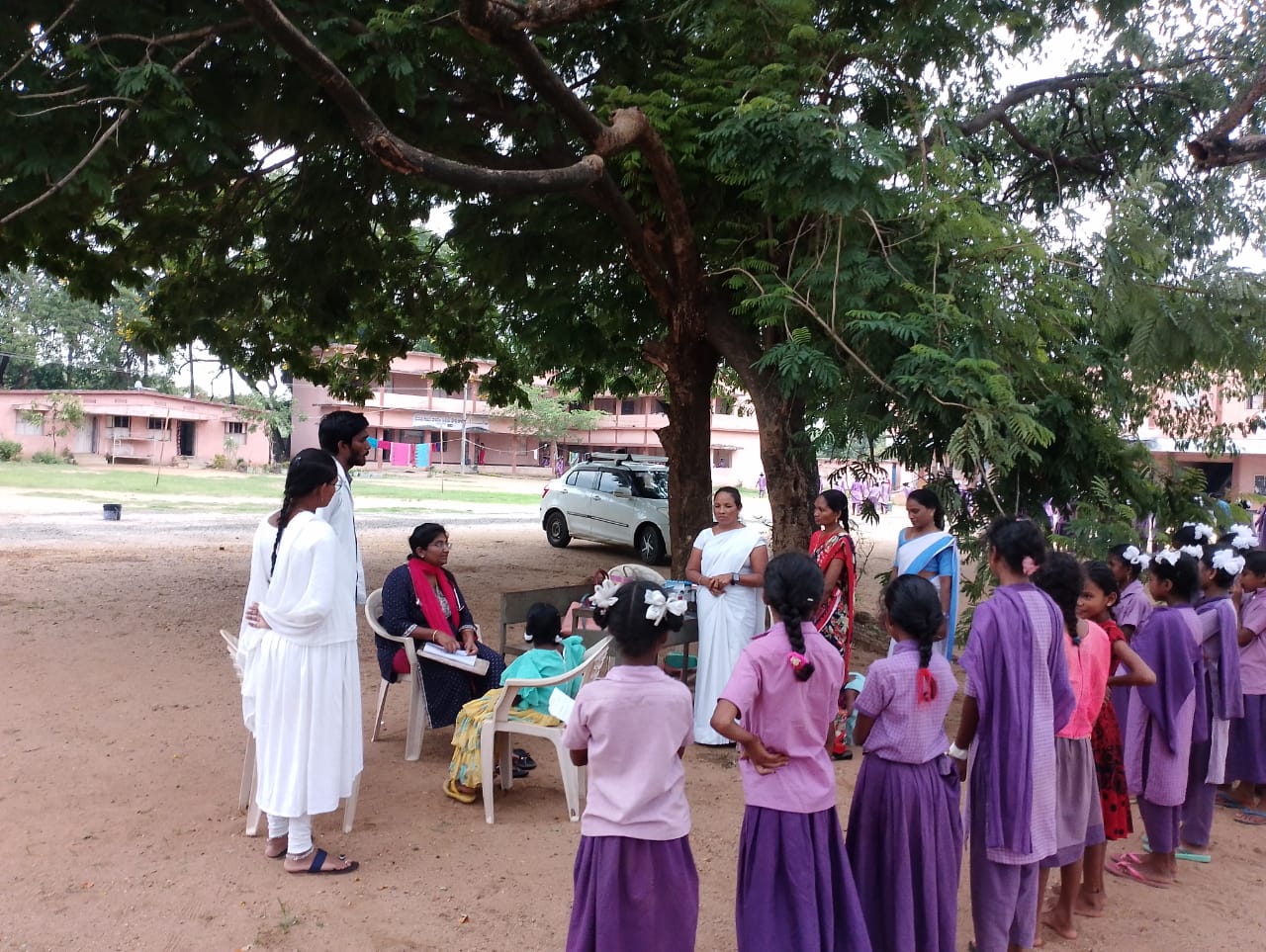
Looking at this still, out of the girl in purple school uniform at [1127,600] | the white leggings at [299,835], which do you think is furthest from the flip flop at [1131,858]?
the white leggings at [299,835]

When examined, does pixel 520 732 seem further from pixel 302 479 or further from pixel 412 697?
pixel 302 479

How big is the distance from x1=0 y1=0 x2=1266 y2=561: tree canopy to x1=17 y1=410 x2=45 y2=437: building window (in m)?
39.7

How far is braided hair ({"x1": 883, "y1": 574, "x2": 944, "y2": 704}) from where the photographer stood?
2973mm

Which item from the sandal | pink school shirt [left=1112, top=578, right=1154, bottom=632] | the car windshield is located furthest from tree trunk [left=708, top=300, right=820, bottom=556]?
the car windshield

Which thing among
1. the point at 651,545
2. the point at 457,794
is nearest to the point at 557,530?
the point at 651,545

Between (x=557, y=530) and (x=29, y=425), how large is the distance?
36846mm

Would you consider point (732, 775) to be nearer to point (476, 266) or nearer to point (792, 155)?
point (792, 155)

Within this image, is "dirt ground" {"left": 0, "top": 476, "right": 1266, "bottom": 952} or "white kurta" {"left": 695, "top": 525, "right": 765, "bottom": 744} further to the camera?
"white kurta" {"left": 695, "top": 525, "right": 765, "bottom": 744}

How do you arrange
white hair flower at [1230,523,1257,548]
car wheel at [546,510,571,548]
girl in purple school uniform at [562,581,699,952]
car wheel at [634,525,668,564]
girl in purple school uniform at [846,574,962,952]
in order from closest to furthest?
girl in purple school uniform at [562,581,699,952]
girl in purple school uniform at [846,574,962,952]
white hair flower at [1230,523,1257,548]
car wheel at [634,525,668,564]
car wheel at [546,510,571,548]

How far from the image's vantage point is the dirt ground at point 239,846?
3.50 meters

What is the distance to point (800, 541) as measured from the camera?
8055 millimetres

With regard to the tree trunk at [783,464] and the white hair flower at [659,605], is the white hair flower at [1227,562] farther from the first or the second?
the tree trunk at [783,464]

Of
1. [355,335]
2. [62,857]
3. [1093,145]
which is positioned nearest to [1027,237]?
[1093,145]

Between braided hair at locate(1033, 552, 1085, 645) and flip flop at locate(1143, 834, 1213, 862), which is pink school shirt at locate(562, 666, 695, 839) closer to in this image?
braided hair at locate(1033, 552, 1085, 645)
